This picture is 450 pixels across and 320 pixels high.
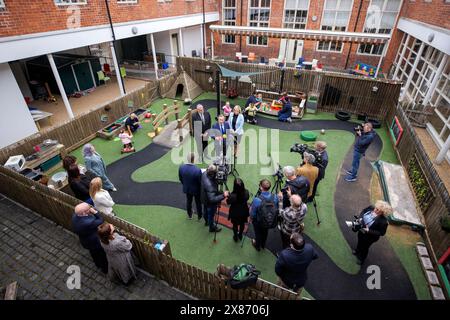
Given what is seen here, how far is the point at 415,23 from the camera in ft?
44.0

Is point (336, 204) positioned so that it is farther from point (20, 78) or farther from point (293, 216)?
point (20, 78)

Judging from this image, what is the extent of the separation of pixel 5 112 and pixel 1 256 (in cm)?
591

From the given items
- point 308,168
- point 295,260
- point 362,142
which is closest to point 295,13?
point 362,142

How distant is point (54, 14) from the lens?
9945 mm

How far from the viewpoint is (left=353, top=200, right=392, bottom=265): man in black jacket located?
4762 mm

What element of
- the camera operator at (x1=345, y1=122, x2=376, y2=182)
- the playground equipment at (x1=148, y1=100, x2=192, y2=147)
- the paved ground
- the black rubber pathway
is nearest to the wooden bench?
the paved ground

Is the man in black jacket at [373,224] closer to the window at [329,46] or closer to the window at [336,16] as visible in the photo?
the window at [336,16]

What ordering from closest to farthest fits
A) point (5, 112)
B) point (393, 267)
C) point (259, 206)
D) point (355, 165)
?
point (259, 206), point (393, 267), point (355, 165), point (5, 112)

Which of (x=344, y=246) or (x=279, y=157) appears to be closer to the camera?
(x=344, y=246)

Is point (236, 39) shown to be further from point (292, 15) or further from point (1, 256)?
point (1, 256)

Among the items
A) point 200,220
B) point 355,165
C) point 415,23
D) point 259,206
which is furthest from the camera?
point 415,23

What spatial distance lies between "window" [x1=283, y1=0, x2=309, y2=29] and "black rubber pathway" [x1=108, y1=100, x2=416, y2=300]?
39.8 feet

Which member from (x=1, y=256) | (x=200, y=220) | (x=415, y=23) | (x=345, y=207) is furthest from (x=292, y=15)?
(x=1, y=256)

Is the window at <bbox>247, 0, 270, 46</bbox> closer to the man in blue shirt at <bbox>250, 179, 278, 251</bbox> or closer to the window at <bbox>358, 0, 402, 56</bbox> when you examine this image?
the window at <bbox>358, 0, 402, 56</bbox>
